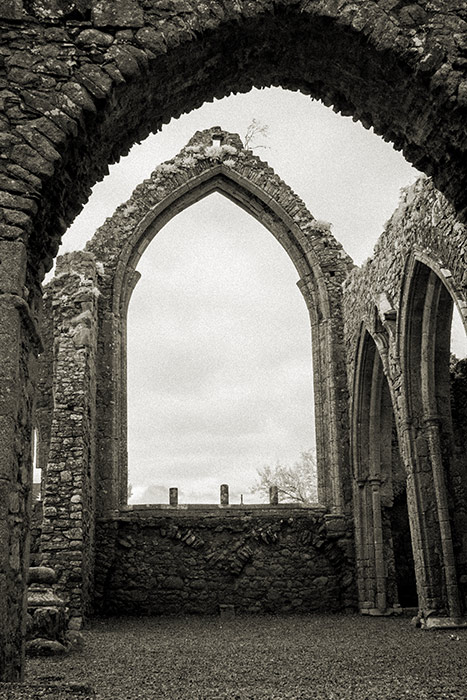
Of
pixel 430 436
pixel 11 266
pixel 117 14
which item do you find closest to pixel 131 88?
pixel 117 14

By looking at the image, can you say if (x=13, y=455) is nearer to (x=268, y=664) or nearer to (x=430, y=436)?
(x=268, y=664)

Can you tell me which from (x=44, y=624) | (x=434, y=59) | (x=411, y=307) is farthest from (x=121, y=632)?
(x=434, y=59)

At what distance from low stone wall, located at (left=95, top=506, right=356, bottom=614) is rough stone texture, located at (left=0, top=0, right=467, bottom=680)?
7712mm

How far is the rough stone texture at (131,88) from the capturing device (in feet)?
13.6

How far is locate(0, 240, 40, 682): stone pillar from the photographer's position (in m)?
3.87

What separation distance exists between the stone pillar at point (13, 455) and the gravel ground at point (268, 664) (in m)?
0.42

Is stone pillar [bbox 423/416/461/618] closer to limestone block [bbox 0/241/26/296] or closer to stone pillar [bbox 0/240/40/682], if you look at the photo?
stone pillar [bbox 0/240/40/682]

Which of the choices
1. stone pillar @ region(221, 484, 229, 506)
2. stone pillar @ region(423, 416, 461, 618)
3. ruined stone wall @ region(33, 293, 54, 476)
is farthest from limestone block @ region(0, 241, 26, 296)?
stone pillar @ region(221, 484, 229, 506)

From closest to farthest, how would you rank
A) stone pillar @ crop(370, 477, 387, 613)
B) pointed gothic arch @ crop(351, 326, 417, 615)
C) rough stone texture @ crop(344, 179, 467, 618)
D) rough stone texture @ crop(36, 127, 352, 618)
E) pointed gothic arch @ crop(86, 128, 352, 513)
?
rough stone texture @ crop(344, 179, 467, 618), rough stone texture @ crop(36, 127, 352, 618), stone pillar @ crop(370, 477, 387, 613), pointed gothic arch @ crop(351, 326, 417, 615), pointed gothic arch @ crop(86, 128, 352, 513)

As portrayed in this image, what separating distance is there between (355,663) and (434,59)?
175 inches

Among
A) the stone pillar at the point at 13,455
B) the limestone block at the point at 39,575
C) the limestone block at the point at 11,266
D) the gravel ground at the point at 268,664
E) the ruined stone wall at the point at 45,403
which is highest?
the ruined stone wall at the point at 45,403

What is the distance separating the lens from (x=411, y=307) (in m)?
9.42

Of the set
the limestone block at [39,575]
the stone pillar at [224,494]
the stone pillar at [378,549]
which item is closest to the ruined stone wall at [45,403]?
the stone pillar at [224,494]

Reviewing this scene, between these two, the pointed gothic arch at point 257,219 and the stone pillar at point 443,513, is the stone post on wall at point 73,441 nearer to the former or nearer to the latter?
the pointed gothic arch at point 257,219
